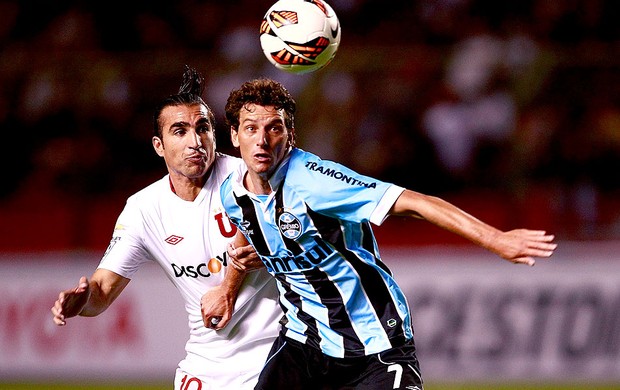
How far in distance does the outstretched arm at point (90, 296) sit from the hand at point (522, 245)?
8.17ft

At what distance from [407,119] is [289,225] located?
6.77 metres

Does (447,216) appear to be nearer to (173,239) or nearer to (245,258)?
(245,258)

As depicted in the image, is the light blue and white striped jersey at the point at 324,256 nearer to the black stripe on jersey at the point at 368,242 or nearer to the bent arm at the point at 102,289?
the black stripe on jersey at the point at 368,242

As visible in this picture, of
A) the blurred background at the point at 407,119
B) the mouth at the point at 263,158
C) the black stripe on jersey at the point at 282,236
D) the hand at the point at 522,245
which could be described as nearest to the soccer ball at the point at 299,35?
the mouth at the point at 263,158

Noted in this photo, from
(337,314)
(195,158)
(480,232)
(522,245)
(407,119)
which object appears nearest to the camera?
(522,245)

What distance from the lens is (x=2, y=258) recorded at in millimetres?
11875

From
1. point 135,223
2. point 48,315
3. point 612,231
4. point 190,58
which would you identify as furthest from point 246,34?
point 135,223

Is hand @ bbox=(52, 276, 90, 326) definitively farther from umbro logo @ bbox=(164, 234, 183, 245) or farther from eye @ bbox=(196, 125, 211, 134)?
eye @ bbox=(196, 125, 211, 134)

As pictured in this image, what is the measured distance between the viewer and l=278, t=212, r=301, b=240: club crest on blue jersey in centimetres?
560

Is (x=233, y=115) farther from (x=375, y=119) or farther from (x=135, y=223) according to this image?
(x=375, y=119)

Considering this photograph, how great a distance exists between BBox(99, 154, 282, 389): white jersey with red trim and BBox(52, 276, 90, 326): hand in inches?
17.0

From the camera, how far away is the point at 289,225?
5.62 meters

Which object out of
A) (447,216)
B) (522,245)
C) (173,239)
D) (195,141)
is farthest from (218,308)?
(522,245)

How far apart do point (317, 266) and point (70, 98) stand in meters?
7.72
